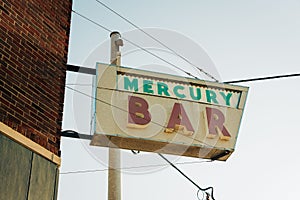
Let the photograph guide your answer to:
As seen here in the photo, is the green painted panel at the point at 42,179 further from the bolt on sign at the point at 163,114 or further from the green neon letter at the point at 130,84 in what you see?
the green neon letter at the point at 130,84

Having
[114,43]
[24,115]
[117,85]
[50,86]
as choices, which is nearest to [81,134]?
[117,85]

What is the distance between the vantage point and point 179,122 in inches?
369

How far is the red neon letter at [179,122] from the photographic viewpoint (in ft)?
30.4

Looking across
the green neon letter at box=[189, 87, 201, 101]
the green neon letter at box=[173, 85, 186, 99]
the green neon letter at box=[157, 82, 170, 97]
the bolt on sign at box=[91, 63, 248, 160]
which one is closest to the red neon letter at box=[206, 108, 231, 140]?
the bolt on sign at box=[91, 63, 248, 160]

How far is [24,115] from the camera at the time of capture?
660 cm

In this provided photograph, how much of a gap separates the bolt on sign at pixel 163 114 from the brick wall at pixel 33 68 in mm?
1469

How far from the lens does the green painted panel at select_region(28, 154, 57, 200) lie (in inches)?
246

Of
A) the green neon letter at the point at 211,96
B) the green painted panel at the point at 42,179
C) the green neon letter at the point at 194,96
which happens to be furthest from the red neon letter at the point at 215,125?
the green painted panel at the point at 42,179

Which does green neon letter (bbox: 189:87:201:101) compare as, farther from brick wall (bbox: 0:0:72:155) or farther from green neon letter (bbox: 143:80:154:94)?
brick wall (bbox: 0:0:72:155)

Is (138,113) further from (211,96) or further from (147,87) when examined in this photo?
(211,96)

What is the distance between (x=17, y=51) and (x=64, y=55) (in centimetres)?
107

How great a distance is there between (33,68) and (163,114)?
9.91 feet

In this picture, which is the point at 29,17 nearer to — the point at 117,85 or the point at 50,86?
the point at 50,86

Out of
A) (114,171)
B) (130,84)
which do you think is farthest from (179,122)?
(114,171)
